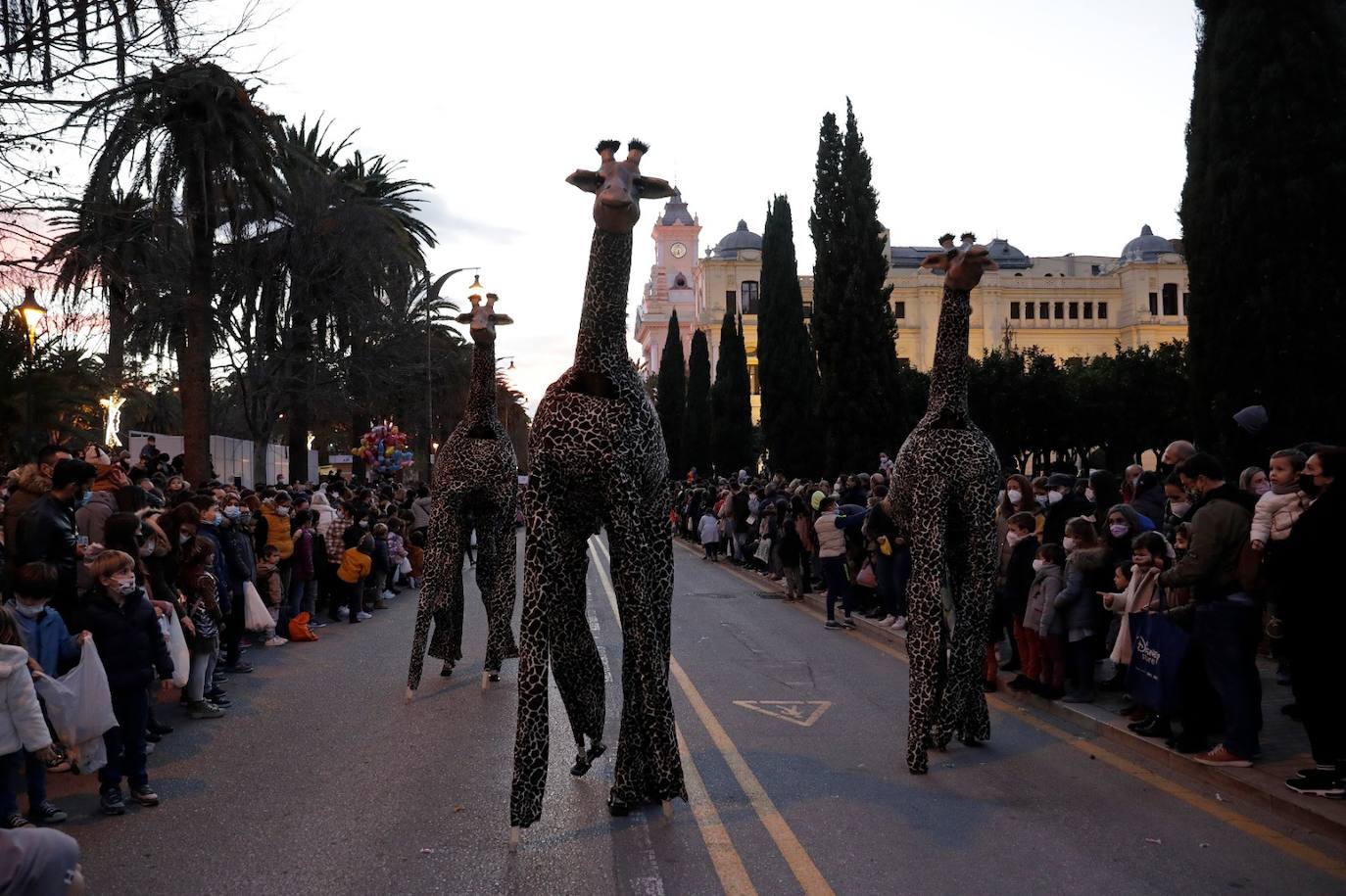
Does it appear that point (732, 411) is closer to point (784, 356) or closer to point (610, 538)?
point (784, 356)

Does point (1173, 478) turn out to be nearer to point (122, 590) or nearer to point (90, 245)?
point (122, 590)

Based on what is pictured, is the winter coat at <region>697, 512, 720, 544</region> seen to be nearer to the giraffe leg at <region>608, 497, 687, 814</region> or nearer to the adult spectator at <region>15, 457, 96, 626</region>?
the adult spectator at <region>15, 457, 96, 626</region>

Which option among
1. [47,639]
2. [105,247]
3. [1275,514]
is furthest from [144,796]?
[105,247]

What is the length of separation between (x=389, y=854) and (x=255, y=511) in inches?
411

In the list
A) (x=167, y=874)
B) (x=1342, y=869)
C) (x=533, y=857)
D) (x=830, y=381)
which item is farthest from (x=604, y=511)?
(x=830, y=381)

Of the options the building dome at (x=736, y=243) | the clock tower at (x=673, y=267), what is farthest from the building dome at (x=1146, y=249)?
the clock tower at (x=673, y=267)

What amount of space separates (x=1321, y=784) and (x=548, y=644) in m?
4.97

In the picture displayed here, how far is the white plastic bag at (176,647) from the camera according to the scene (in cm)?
929

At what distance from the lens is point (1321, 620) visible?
23.9 feet

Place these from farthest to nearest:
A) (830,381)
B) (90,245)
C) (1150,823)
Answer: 1. (830,381)
2. (90,245)
3. (1150,823)

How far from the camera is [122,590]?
7.99 metres

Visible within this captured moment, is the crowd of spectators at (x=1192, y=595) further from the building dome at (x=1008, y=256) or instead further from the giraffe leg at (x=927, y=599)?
the building dome at (x=1008, y=256)

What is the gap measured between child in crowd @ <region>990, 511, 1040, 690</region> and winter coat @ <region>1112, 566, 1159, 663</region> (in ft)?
4.60

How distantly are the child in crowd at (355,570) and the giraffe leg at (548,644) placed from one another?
1134 centimetres
